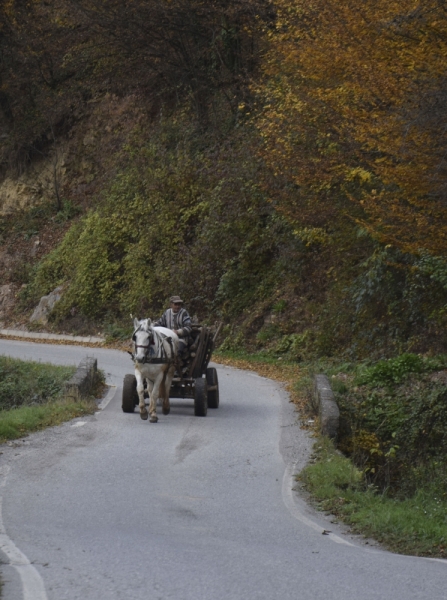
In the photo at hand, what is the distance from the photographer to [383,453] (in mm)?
17406

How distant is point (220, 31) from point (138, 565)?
3342 centimetres

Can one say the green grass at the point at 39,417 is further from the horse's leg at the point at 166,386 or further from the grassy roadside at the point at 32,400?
the horse's leg at the point at 166,386

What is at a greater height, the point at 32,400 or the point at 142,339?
the point at 142,339

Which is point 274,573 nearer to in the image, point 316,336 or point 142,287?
point 316,336

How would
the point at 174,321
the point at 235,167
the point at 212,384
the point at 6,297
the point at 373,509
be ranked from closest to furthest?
1. the point at 373,509
2. the point at 174,321
3. the point at 212,384
4. the point at 235,167
5. the point at 6,297

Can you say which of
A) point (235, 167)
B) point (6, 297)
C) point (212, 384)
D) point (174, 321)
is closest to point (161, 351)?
point (174, 321)

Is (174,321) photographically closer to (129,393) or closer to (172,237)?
(129,393)

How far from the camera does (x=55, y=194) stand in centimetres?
4356

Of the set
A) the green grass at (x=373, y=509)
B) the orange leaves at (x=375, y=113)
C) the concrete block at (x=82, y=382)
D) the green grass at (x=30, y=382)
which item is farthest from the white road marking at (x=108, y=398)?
the orange leaves at (x=375, y=113)

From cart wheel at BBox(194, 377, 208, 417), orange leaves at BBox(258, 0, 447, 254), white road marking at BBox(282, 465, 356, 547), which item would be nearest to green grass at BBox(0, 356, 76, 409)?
cart wheel at BBox(194, 377, 208, 417)

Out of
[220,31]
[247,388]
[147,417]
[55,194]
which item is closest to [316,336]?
[247,388]

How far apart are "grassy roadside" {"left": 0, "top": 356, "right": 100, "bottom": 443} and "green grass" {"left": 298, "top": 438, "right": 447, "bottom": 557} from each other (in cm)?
472

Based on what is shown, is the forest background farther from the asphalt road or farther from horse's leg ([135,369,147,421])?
the asphalt road

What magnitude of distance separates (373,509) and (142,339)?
245 inches
